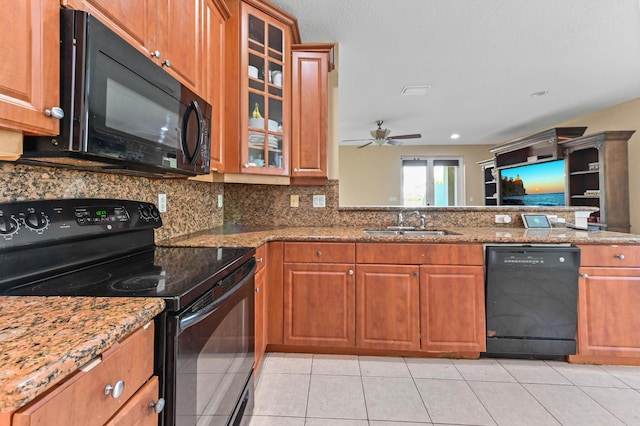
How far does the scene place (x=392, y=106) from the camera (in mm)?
4500

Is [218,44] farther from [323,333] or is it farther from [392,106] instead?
[392,106]

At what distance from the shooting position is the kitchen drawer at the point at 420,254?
1962 millimetres

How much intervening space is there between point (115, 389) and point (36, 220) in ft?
2.38

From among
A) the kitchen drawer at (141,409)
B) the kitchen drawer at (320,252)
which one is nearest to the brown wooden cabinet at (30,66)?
the kitchen drawer at (141,409)

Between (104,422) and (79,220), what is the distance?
83 centimetres

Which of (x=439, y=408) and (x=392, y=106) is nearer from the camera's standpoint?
(x=439, y=408)

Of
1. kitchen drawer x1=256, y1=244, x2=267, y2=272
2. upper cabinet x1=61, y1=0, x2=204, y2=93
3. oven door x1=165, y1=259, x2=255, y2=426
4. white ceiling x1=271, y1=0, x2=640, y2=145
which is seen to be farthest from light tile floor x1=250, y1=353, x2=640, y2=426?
white ceiling x1=271, y1=0, x2=640, y2=145

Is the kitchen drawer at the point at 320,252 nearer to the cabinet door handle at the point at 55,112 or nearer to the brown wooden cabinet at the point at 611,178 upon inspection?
the cabinet door handle at the point at 55,112

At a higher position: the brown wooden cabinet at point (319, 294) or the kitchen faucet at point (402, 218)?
the kitchen faucet at point (402, 218)

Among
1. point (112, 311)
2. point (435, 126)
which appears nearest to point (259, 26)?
point (112, 311)

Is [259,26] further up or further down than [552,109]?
further down

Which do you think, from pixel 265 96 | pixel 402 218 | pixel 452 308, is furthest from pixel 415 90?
pixel 452 308

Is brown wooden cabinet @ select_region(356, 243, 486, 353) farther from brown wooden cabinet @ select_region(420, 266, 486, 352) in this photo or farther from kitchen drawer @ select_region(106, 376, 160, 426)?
kitchen drawer @ select_region(106, 376, 160, 426)

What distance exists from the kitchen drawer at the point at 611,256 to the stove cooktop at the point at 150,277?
2.14 m
